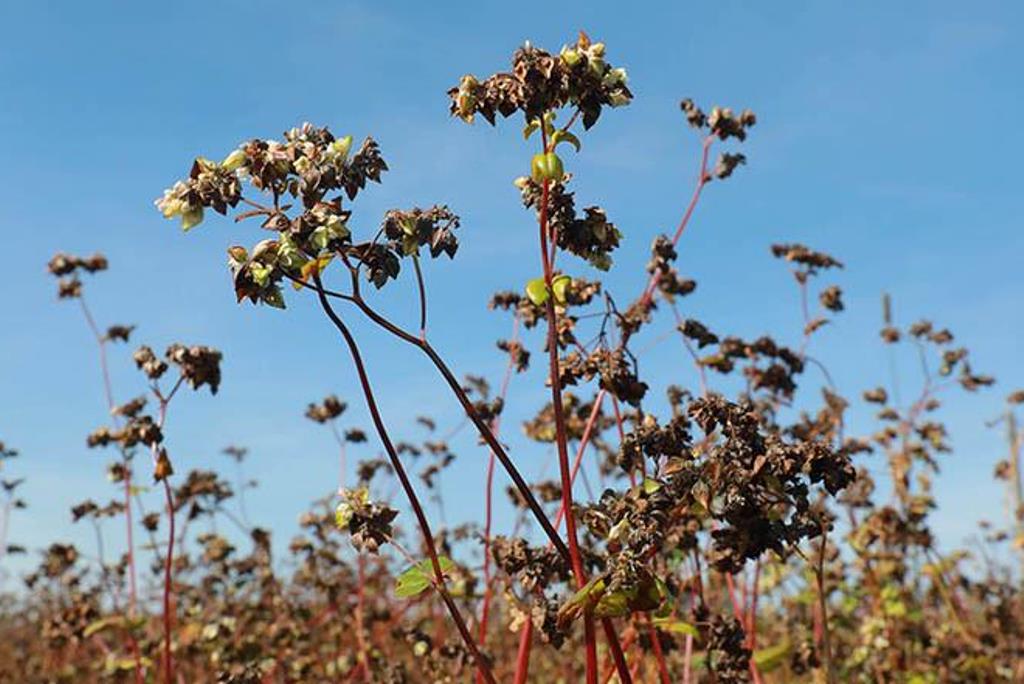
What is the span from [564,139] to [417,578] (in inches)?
54.4

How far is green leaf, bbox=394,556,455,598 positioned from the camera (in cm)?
321

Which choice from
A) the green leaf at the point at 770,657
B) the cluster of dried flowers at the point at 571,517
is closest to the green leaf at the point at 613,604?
the cluster of dried flowers at the point at 571,517

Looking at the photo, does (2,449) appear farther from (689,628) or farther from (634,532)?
(634,532)

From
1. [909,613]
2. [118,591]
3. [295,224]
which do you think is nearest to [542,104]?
[295,224]

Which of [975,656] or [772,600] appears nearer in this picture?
[975,656]

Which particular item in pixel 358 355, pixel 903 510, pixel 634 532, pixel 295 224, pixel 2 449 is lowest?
pixel 634 532

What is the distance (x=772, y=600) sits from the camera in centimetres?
1191

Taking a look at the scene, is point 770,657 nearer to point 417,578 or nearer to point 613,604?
point 417,578

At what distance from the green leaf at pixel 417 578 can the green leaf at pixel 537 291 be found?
2.69 feet

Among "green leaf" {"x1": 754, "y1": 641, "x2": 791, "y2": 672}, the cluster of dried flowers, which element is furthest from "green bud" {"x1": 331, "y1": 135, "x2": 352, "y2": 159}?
"green leaf" {"x1": 754, "y1": 641, "x2": 791, "y2": 672}

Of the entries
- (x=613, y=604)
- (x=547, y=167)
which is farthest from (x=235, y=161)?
(x=613, y=604)

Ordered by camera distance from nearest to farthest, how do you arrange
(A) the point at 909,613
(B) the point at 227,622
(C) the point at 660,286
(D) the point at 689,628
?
(D) the point at 689,628, (C) the point at 660,286, (B) the point at 227,622, (A) the point at 909,613

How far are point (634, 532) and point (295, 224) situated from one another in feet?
4.04

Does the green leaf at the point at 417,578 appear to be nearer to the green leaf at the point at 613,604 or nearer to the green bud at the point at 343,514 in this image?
the green bud at the point at 343,514
